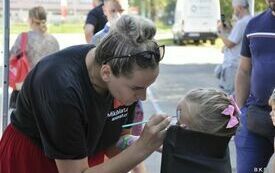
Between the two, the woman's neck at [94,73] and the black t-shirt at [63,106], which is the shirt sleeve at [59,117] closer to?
the black t-shirt at [63,106]

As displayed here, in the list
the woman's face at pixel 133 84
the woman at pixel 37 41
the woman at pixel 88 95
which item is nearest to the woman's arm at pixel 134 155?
the woman at pixel 88 95

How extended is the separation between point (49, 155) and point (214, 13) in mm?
23167

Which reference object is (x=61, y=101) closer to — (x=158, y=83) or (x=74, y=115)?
(x=74, y=115)

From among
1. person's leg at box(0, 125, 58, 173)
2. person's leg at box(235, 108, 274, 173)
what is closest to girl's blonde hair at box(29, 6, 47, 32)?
person's leg at box(235, 108, 274, 173)

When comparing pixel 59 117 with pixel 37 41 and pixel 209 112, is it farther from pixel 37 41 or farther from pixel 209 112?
pixel 37 41

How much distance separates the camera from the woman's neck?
217 centimetres

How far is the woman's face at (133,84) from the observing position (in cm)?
205

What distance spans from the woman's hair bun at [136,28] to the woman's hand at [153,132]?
30 centimetres

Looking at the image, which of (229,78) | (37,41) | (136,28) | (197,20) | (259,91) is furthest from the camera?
(197,20)

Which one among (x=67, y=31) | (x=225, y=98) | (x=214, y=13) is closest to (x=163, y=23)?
(x=214, y=13)

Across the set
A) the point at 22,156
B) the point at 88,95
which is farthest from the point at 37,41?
the point at 88,95

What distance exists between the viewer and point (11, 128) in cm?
241

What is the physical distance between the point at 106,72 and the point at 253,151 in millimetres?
1716

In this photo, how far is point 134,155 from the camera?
7.00 feet
